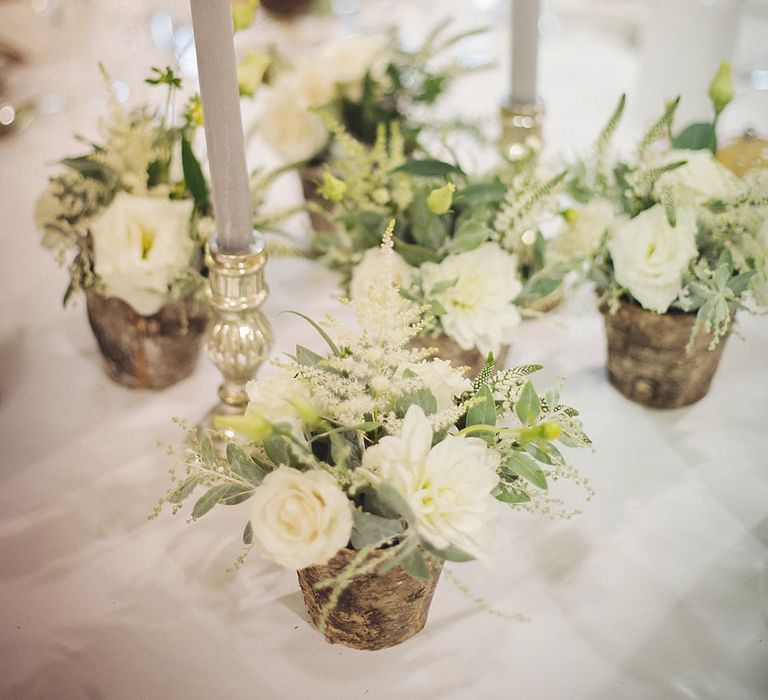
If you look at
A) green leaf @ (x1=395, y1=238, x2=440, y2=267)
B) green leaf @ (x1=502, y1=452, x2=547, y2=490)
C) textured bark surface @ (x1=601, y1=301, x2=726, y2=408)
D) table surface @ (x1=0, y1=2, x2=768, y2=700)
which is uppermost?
green leaf @ (x1=395, y1=238, x2=440, y2=267)

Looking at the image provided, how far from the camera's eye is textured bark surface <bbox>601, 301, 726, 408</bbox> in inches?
32.3

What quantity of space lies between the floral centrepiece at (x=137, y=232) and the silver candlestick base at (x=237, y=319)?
2.8 inches

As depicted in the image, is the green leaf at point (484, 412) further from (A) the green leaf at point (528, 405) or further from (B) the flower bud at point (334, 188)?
(B) the flower bud at point (334, 188)

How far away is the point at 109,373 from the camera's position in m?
0.96

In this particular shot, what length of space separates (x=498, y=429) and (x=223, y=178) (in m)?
0.34

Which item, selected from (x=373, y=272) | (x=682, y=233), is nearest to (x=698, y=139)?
(x=682, y=233)

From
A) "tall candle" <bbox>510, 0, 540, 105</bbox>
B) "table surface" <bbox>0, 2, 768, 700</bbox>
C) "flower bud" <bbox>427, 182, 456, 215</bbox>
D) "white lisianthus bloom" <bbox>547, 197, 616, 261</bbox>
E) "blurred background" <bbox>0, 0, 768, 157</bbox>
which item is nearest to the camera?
"table surface" <bbox>0, 2, 768, 700</bbox>

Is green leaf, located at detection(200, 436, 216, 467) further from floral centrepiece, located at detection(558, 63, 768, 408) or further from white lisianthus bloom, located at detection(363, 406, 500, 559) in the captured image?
floral centrepiece, located at detection(558, 63, 768, 408)

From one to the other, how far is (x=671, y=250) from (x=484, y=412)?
1.02ft

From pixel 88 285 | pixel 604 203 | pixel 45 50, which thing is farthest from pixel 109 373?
pixel 45 50

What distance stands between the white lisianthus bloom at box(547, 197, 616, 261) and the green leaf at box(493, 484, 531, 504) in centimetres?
33

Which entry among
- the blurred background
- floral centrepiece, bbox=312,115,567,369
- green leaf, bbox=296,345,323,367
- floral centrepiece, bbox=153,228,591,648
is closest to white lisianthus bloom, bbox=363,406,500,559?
floral centrepiece, bbox=153,228,591,648

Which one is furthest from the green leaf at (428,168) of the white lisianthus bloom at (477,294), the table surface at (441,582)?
the table surface at (441,582)

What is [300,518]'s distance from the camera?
1.71ft
